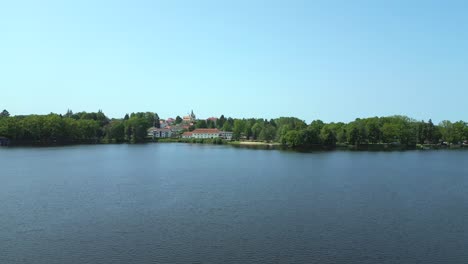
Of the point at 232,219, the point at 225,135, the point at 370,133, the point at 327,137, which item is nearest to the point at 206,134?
the point at 225,135

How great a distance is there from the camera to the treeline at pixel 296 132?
263 feet

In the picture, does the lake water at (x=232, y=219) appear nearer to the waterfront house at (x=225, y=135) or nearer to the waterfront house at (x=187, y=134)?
the waterfront house at (x=225, y=135)

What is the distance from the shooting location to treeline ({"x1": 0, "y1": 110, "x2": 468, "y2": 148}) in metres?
80.3

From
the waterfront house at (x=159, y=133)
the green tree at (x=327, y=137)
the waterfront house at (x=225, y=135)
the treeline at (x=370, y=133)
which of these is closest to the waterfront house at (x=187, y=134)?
the waterfront house at (x=159, y=133)

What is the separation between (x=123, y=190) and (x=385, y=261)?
18659 millimetres

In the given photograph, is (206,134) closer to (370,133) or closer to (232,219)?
(370,133)

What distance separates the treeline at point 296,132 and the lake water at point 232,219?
149ft

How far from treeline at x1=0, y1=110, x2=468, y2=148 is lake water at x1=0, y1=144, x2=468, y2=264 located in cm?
4535

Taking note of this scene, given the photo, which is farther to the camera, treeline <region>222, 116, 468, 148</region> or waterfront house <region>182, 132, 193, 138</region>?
waterfront house <region>182, 132, 193, 138</region>

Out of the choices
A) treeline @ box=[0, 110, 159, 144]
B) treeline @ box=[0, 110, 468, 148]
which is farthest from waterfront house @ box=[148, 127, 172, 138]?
treeline @ box=[0, 110, 468, 148]

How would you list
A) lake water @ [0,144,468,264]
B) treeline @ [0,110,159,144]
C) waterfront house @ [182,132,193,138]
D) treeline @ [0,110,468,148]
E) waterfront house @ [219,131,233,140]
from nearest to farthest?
lake water @ [0,144,468,264] < treeline @ [0,110,468,148] < treeline @ [0,110,159,144] < waterfront house @ [219,131,233,140] < waterfront house @ [182,132,193,138]

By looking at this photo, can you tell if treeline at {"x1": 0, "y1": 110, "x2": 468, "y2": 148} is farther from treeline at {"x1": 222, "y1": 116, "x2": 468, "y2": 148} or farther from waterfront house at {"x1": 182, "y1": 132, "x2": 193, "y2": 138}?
waterfront house at {"x1": 182, "y1": 132, "x2": 193, "y2": 138}

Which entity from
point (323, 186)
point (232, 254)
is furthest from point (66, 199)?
point (323, 186)

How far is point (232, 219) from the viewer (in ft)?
64.2
